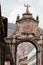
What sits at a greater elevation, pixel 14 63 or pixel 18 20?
pixel 18 20

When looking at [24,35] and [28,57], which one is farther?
[28,57]

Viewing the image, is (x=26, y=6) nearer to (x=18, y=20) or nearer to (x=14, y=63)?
(x=18, y=20)

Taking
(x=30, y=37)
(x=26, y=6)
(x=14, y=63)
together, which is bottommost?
(x=14, y=63)

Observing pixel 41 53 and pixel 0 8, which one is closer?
pixel 0 8

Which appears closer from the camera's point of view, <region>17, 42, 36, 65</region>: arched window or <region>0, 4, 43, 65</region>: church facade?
<region>0, 4, 43, 65</region>: church facade

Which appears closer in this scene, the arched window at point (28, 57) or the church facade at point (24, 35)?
the church facade at point (24, 35)

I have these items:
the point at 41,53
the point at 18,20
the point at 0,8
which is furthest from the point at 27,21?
the point at 0,8

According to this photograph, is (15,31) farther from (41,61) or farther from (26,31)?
(41,61)

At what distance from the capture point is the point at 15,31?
162ft

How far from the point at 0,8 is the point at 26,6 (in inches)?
541

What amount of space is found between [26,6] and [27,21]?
1866mm

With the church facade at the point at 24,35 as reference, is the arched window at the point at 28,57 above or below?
below

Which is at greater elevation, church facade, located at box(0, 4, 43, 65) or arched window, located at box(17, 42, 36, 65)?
church facade, located at box(0, 4, 43, 65)

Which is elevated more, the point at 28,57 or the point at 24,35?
the point at 24,35
